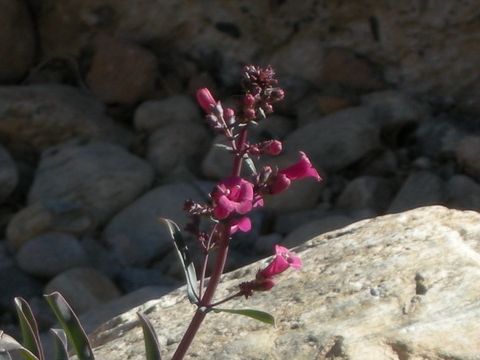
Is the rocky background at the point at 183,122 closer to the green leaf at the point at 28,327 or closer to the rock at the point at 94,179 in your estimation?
the rock at the point at 94,179

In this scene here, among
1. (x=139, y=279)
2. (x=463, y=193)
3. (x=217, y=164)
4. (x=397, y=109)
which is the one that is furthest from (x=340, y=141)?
(x=139, y=279)

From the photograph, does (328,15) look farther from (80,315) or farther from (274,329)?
(274,329)

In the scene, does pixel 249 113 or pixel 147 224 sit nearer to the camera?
pixel 249 113

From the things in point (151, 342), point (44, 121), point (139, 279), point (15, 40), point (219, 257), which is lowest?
point (139, 279)

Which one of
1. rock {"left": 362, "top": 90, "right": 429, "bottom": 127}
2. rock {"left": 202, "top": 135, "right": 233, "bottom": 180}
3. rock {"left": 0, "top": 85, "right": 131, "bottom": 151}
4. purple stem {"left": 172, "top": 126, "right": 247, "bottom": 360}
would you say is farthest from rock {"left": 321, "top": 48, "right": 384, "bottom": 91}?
purple stem {"left": 172, "top": 126, "right": 247, "bottom": 360}

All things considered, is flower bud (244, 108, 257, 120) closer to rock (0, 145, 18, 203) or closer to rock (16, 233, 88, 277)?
rock (16, 233, 88, 277)

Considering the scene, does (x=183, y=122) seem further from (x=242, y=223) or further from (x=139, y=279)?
(x=242, y=223)

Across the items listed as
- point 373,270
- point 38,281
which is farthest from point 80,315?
point 373,270
